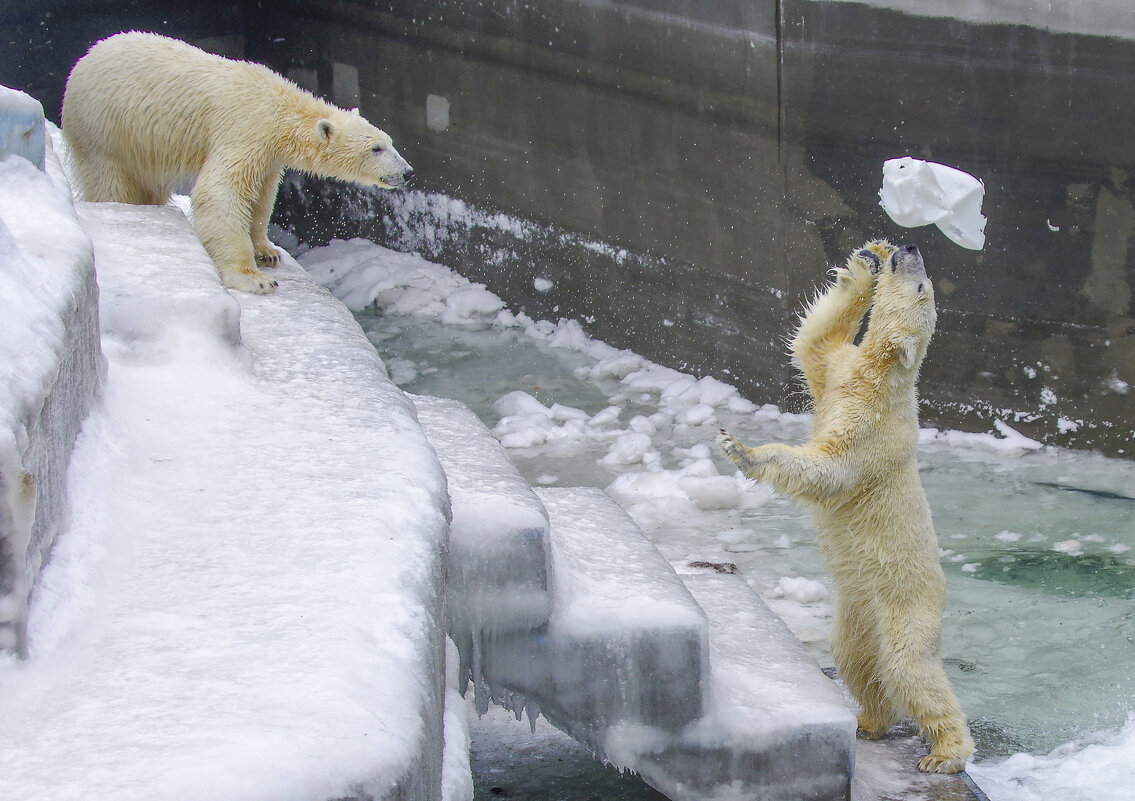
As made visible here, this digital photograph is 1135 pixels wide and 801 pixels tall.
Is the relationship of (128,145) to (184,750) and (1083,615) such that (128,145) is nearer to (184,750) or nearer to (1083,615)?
(184,750)

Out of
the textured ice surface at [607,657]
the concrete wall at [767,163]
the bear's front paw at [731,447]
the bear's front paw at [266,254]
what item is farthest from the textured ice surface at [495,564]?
the concrete wall at [767,163]

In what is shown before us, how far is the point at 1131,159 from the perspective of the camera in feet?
16.3

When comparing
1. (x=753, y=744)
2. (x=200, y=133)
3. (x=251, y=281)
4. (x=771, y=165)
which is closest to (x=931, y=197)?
(x=753, y=744)

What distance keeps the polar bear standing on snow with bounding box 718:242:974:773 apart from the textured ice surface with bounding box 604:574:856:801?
1.29ft

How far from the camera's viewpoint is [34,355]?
1.90 m

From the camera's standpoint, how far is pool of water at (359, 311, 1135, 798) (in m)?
3.81

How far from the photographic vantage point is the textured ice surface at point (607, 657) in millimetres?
2697

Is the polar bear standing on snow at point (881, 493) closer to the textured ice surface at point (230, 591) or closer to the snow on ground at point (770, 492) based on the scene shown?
the snow on ground at point (770, 492)

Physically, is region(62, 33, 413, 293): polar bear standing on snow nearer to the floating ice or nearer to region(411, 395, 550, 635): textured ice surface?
region(411, 395, 550, 635): textured ice surface

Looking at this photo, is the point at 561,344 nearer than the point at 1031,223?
No

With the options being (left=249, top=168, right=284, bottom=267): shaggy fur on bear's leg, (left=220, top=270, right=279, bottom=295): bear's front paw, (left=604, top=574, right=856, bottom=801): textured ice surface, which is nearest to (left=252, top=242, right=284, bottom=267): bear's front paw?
(left=249, top=168, right=284, bottom=267): shaggy fur on bear's leg

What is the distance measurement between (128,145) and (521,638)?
99.9 inches

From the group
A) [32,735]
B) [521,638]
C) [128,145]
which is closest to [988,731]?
[521,638]

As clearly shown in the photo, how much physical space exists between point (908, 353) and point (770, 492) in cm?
202
